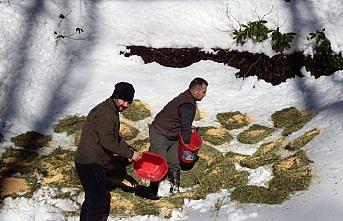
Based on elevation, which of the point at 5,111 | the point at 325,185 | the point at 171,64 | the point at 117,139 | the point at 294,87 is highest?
the point at 171,64

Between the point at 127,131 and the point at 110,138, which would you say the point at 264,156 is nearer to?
the point at 127,131

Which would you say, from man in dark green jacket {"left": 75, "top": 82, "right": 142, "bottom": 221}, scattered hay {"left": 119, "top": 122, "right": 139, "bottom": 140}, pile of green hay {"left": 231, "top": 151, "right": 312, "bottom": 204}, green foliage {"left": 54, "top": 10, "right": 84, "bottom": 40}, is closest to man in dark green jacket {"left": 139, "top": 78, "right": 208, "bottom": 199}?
pile of green hay {"left": 231, "top": 151, "right": 312, "bottom": 204}

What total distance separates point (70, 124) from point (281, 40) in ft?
16.0

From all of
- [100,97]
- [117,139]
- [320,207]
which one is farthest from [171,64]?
[320,207]

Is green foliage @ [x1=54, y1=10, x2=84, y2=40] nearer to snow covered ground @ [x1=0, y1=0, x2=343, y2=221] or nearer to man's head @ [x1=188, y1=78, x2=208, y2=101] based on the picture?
snow covered ground @ [x1=0, y1=0, x2=343, y2=221]

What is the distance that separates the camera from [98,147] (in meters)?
6.03

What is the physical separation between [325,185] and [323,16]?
6.60 metres

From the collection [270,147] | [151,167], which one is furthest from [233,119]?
[151,167]

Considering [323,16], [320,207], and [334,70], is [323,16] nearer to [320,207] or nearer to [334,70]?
[334,70]

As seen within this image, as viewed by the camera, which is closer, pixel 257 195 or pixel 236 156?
pixel 257 195

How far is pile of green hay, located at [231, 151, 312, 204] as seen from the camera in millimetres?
6324

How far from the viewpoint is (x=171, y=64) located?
Result: 38.4 ft

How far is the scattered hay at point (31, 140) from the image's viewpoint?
8805 millimetres

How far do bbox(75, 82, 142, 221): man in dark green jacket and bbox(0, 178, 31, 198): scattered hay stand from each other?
1.42 metres
